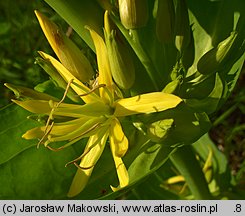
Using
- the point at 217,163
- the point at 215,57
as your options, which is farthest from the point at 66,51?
the point at 217,163

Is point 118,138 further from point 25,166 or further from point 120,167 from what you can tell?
point 25,166

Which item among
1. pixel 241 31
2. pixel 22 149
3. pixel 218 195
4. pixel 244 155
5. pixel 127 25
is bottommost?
pixel 244 155

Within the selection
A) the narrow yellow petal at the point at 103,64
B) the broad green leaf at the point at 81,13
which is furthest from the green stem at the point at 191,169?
the broad green leaf at the point at 81,13

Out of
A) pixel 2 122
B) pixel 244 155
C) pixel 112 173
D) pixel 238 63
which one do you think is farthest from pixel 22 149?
pixel 244 155

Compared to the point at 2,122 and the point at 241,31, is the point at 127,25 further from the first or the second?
the point at 2,122

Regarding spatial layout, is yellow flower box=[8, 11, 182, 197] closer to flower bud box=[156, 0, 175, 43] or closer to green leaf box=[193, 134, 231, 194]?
flower bud box=[156, 0, 175, 43]

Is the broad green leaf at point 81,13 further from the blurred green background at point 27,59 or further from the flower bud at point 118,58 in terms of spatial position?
the blurred green background at point 27,59
